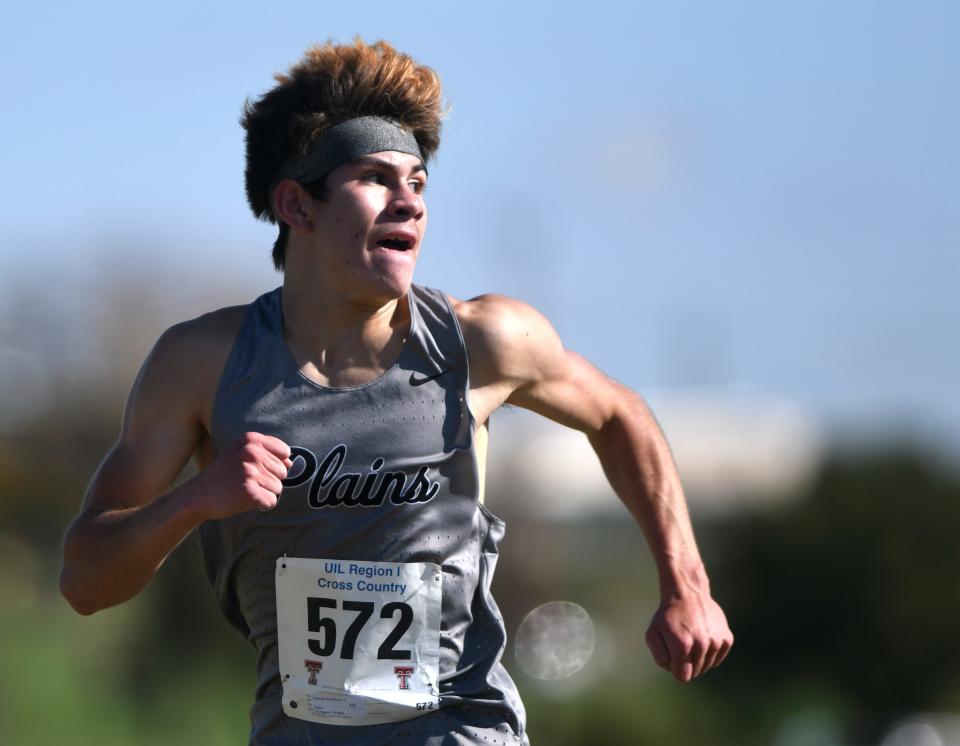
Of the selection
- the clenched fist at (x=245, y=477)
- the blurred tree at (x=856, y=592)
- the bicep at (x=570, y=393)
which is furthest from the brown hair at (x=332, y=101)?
the blurred tree at (x=856, y=592)

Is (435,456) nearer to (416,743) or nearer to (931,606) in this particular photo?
(416,743)

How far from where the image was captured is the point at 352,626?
169 inches

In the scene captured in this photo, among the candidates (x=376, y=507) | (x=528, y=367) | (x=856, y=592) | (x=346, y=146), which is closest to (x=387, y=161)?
(x=346, y=146)

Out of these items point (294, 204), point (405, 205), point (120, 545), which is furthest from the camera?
point (294, 204)

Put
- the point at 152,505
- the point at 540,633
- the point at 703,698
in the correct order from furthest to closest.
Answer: the point at 540,633 < the point at 703,698 < the point at 152,505

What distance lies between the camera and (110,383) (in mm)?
31891

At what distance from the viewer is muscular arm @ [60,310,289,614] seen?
12.6 ft

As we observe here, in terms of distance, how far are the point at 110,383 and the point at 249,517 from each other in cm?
2844

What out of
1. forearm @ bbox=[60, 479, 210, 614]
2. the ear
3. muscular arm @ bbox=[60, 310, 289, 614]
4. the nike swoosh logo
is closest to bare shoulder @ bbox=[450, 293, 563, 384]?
the nike swoosh logo

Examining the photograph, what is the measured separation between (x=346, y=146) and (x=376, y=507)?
1136mm

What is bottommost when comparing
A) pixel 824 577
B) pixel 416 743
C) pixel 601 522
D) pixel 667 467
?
pixel 601 522

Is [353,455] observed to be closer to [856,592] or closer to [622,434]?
[622,434]

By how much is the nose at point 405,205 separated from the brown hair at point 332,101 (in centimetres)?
25

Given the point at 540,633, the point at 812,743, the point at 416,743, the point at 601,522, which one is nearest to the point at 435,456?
the point at 416,743
